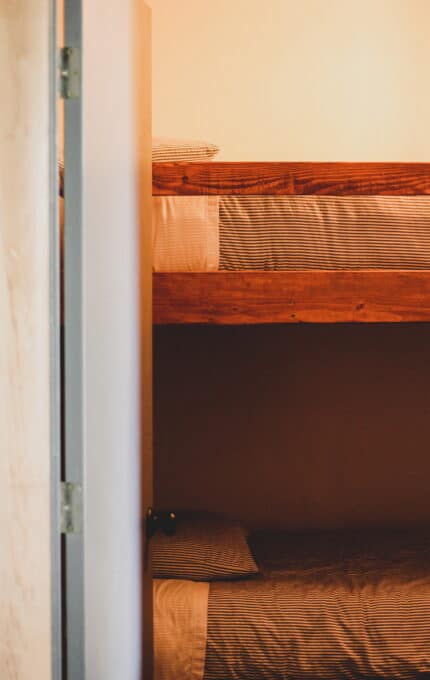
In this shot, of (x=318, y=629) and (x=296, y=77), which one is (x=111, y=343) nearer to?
(x=318, y=629)

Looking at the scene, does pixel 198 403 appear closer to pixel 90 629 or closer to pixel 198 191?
pixel 198 191

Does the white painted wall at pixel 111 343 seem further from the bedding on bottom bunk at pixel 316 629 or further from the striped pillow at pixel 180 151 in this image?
the striped pillow at pixel 180 151

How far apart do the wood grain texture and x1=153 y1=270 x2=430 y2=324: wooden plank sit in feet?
2.22

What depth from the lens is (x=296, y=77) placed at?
2.52 metres

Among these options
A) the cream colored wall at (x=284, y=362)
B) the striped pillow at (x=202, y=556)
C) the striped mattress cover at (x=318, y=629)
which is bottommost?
the striped mattress cover at (x=318, y=629)

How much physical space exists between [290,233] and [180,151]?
0.40 m

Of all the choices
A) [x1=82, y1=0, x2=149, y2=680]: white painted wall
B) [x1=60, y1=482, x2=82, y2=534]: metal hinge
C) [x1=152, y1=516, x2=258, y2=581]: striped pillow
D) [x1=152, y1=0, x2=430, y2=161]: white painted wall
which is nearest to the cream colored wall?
[x1=152, y1=0, x2=430, y2=161]: white painted wall

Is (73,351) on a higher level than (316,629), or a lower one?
higher

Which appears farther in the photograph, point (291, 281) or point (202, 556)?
point (202, 556)

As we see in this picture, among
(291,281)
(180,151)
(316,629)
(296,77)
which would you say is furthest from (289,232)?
(296,77)

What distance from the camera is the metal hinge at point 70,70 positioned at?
35.6 inches

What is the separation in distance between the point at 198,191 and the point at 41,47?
0.74m

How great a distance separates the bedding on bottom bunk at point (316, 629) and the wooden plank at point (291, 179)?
40.1 inches

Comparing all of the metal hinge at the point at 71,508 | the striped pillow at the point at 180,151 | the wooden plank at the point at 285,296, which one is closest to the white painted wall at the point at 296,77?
the striped pillow at the point at 180,151
